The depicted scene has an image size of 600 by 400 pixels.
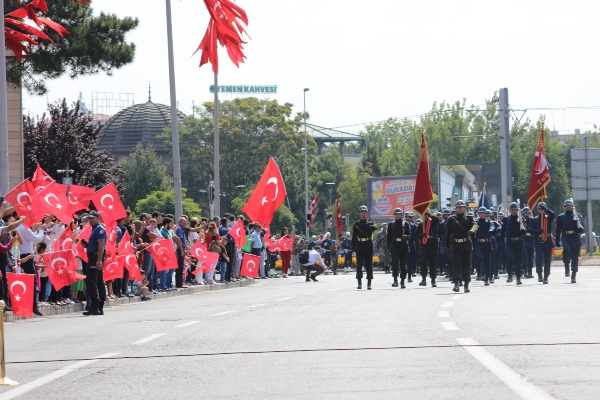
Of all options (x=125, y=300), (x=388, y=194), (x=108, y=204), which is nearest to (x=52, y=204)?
(x=108, y=204)

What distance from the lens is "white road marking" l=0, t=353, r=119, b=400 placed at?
8445 mm

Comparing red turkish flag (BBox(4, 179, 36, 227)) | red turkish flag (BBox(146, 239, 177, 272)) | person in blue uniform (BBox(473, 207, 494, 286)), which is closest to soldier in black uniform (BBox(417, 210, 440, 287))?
person in blue uniform (BBox(473, 207, 494, 286))

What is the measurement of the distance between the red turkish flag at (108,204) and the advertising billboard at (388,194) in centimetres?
5762

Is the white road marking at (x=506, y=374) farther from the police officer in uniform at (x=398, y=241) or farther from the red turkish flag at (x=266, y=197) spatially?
the red turkish flag at (x=266, y=197)

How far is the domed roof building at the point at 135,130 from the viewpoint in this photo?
115250mm

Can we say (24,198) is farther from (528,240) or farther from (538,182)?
(538,182)

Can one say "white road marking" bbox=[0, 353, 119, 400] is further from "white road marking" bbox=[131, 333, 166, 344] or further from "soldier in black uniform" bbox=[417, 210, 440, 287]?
"soldier in black uniform" bbox=[417, 210, 440, 287]

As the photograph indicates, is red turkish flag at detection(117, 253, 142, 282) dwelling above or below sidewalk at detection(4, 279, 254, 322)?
above

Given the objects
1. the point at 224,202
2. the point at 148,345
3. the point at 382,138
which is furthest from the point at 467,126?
the point at 148,345

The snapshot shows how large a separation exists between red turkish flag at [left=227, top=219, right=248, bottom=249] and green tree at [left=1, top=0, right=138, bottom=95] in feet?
22.9

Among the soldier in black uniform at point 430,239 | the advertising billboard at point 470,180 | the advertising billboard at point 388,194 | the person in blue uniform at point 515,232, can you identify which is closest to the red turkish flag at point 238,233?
the soldier in black uniform at point 430,239

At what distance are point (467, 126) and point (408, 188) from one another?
118 feet

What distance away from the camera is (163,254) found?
2609 centimetres

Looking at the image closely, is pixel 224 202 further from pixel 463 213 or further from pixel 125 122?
pixel 463 213
